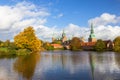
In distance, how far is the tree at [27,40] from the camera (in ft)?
267

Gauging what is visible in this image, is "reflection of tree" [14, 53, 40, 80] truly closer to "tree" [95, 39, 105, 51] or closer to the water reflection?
the water reflection

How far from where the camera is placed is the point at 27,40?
8238cm

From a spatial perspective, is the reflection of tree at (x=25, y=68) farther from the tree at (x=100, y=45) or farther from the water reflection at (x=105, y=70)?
the tree at (x=100, y=45)

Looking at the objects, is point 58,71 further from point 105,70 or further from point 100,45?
point 100,45

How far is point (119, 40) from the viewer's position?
135 metres

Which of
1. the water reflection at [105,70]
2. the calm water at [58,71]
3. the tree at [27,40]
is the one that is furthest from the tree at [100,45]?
the calm water at [58,71]

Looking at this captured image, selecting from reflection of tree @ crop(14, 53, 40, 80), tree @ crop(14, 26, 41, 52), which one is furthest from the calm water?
tree @ crop(14, 26, 41, 52)

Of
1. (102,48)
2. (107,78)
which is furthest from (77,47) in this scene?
(107,78)

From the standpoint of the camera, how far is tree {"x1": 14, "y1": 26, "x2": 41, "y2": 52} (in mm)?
81375

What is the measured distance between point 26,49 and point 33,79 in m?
55.5

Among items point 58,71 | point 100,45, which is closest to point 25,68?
point 58,71

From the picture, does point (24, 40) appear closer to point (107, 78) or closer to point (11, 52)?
point (11, 52)

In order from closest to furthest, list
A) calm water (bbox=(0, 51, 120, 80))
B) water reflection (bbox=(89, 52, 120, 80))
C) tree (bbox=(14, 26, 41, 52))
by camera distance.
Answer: calm water (bbox=(0, 51, 120, 80)), water reflection (bbox=(89, 52, 120, 80)), tree (bbox=(14, 26, 41, 52))

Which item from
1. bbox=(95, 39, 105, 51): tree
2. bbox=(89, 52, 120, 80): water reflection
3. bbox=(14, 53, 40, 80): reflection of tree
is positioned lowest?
bbox=(89, 52, 120, 80): water reflection
